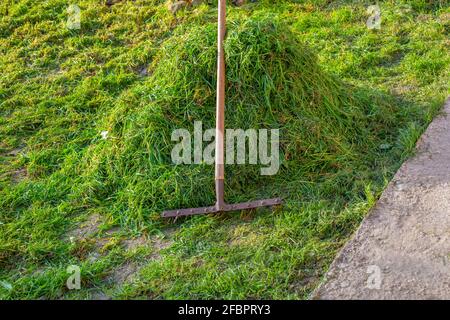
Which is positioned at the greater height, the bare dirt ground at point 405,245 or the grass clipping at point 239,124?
the grass clipping at point 239,124

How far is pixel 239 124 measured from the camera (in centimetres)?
429

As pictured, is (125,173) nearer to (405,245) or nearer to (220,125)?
(220,125)

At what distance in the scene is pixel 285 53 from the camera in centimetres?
448

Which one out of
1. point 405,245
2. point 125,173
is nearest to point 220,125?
point 125,173

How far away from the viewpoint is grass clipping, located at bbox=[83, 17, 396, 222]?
4.14 m

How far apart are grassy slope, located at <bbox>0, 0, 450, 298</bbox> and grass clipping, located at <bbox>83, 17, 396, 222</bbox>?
10cm

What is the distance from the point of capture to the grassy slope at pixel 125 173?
3588 mm

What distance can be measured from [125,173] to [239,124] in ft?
2.54

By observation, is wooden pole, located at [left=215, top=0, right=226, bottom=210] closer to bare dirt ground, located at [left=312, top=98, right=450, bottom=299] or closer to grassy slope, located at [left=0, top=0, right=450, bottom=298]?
grassy slope, located at [left=0, top=0, right=450, bottom=298]
